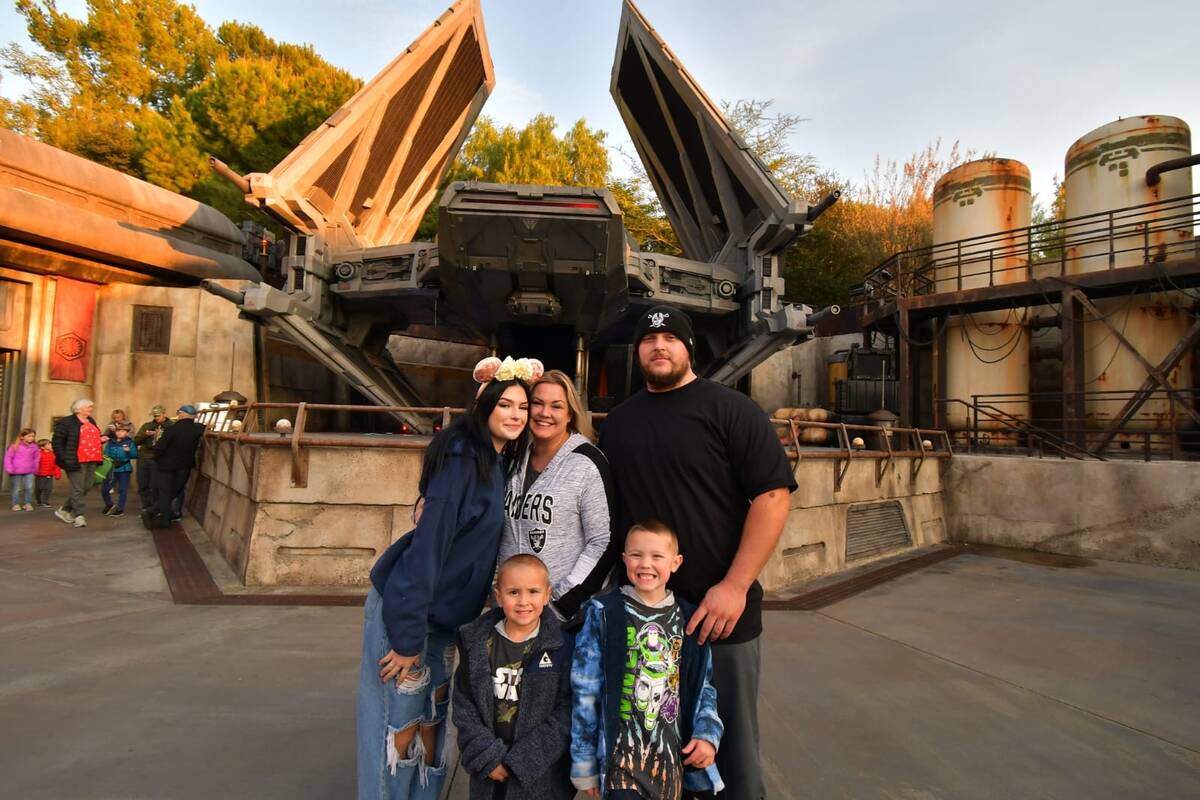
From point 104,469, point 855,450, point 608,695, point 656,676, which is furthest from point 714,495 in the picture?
point 104,469

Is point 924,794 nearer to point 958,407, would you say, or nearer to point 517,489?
point 517,489

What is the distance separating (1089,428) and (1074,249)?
4430 mm

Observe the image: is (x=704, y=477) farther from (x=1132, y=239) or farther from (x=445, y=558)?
(x=1132, y=239)

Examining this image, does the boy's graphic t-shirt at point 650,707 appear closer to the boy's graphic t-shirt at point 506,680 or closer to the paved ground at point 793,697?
the boy's graphic t-shirt at point 506,680

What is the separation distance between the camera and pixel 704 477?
209cm

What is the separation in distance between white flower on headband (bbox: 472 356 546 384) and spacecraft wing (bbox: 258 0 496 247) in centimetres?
944

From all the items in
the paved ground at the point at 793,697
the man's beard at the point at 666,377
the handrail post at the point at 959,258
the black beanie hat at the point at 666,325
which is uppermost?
the handrail post at the point at 959,258

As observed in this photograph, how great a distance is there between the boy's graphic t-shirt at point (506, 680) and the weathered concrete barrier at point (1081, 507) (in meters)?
10.7

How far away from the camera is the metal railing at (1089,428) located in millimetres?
10781

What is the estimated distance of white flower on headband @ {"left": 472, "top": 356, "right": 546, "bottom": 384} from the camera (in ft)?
7.20

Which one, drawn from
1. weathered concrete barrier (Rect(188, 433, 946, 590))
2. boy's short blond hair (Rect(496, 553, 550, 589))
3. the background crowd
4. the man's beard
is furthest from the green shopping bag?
the man's beard

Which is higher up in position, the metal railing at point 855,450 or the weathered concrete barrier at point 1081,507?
the metal railing at point 855,450

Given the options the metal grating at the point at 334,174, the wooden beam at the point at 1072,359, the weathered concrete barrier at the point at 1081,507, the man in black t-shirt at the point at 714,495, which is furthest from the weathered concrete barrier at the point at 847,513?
the metal grating at the point at 334,174

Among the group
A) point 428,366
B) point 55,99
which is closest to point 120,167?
point 55,99
